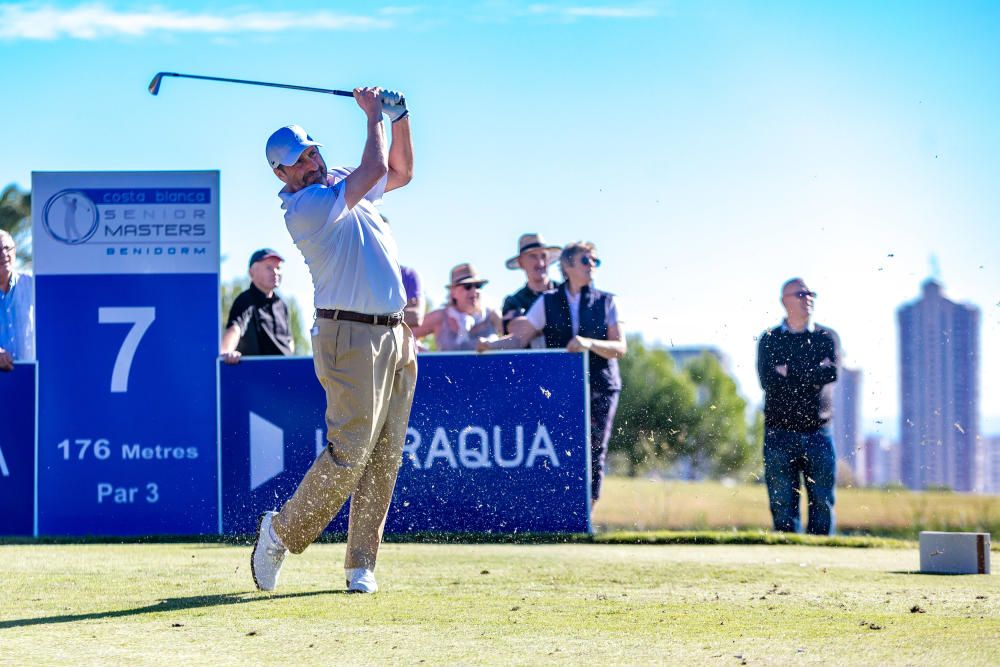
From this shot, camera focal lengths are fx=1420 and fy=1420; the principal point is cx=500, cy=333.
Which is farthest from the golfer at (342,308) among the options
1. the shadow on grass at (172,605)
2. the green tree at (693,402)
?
the green tree at (693,402)

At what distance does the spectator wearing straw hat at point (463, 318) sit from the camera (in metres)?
10.8

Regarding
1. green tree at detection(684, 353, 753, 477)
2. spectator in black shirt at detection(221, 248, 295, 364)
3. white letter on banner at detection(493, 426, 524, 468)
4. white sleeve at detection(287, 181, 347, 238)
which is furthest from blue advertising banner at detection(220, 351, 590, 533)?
green tree at detection(684, 353, 753, 477)

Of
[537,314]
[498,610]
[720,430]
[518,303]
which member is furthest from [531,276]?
[720,430]

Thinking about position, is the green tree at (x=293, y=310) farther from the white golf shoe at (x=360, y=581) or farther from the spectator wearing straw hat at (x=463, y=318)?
the white golf shoe at (x=360, y=581)

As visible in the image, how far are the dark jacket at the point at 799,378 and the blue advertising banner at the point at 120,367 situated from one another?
397cm

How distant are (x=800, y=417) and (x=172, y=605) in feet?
17.5

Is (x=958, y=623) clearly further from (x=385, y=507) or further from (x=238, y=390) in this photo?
(x=238, y=390)

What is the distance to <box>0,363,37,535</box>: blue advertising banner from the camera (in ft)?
32.8

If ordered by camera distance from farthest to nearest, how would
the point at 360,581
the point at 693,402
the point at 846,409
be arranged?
the point at 693,402 → the point at 846,409 → the point at 360,581

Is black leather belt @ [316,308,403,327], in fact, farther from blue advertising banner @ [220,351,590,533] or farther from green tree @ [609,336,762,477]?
green tree @ [609,336,762,477]

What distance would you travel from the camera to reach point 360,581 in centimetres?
654

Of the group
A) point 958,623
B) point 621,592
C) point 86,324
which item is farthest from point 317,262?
point 86,324

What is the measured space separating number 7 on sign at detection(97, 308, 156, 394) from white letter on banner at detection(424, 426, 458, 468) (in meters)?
2.21

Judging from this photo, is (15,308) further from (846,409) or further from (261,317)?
(846,409)
